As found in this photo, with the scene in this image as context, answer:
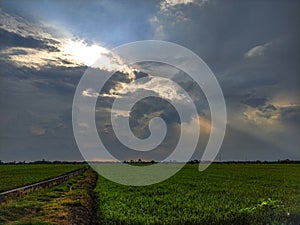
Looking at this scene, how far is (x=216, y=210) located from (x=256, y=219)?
2.49 m

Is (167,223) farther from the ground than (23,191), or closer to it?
closer to it

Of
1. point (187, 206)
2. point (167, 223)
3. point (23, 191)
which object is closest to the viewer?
point (167, 223)

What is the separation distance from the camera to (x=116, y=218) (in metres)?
11.4

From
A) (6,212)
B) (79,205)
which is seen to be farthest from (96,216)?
(6,212)

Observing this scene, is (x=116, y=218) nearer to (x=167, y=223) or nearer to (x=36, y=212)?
(x=167, y=223)

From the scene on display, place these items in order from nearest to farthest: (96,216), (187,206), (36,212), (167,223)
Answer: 1. (167,223)
2. (36,212)
3. (96,216)
4. (187,206)

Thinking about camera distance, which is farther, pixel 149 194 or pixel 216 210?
pixel 149 194

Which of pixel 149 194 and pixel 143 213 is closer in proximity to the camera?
pixel 143 213

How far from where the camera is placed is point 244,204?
15.1 m

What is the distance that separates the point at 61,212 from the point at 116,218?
167cm

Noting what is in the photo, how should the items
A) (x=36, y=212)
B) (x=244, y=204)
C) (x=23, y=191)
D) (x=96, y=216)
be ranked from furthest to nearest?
(x=23, y=191) → (x=244, y=204) → (x=96, y=216) → (x=36, y=212)

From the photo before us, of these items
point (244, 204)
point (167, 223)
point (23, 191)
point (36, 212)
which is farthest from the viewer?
point (23, 191)

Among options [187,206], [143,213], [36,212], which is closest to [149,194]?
[187,206]

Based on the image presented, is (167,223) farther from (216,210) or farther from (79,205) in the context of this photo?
(79,205)
